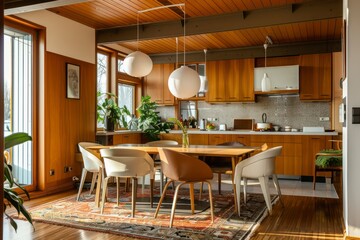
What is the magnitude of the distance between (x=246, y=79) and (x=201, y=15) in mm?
2334

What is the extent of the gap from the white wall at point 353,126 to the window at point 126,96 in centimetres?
537

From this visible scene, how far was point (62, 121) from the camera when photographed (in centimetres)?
550

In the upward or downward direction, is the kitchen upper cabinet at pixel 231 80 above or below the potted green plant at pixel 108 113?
above

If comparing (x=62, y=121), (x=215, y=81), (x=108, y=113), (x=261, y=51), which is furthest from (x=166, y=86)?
(x=62, y=121)

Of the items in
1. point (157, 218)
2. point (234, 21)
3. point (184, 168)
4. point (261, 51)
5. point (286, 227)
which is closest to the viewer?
point (286, 227)

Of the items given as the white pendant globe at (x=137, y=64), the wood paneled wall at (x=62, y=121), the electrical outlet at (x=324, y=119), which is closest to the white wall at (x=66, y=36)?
the wood paneled wall at (x=62, y=121)

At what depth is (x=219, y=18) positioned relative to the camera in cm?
537

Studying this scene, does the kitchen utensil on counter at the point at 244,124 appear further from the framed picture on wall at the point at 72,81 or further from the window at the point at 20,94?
the window at the point at 20,94

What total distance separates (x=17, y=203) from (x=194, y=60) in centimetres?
618

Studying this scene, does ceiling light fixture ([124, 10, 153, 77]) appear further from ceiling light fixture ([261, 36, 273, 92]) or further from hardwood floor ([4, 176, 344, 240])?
ceiling light fixture ([261, 36, 273, 92])

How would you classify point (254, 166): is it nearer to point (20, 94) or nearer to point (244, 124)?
point (20, 94)

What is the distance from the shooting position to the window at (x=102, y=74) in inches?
270

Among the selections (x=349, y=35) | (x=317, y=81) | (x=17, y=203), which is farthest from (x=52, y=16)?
(x=317, y=81)

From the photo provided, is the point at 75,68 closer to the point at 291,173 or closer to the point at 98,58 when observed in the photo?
the point at 98,58
